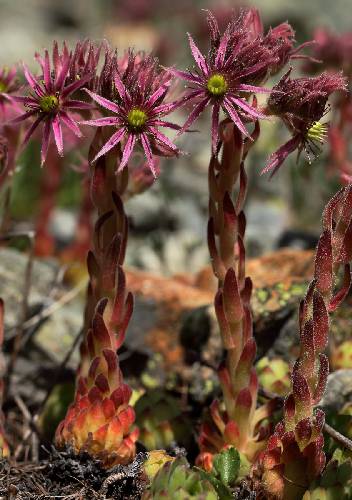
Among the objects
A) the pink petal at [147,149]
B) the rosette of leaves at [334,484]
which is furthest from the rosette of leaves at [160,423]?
the pink petal at [147,149]

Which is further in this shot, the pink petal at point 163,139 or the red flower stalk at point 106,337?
the red flower stalk at point 106,337

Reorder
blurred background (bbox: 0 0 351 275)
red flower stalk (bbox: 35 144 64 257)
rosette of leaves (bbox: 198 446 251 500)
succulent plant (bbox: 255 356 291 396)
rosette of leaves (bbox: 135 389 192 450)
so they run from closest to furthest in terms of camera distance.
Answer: rosette of leaves (bbox: 198 446 251 500)
rosette of leaves (bbox: 135 389 192 450)
succulent plant (bbox: 255 356 291 396)
red flower stalk (bbox: 35 144 64 257)
blurred background (bbox: 0 0 351 275)

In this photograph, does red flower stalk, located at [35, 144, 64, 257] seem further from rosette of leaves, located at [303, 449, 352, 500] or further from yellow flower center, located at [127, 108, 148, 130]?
rosette of leaves, located at [303, 449, 352, 500]

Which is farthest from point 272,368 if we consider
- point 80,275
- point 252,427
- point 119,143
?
point 80,275

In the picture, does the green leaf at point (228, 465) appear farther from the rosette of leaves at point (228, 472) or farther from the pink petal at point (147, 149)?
the pink petal at point (147, 149)

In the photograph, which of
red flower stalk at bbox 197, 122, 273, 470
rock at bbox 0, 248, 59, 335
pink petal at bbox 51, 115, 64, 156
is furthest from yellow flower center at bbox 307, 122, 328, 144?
rock at bbox 0, 248, 59, 335

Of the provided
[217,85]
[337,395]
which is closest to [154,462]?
[337,395]
